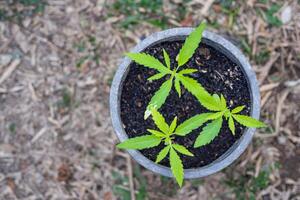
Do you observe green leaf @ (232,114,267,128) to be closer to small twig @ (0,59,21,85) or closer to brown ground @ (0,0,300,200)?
brown ground @ (0,0,300,200)

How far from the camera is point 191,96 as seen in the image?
1417 millimetres

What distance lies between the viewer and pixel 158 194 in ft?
6.08

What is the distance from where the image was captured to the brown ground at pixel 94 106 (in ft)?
6.07

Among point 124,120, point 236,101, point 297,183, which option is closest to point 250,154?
point 297,183

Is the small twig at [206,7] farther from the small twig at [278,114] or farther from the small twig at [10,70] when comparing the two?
the small twig at [10,70]

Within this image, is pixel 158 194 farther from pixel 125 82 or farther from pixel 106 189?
pixel 125 82

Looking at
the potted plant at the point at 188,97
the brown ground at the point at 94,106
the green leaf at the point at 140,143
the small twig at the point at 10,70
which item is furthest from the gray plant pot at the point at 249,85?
the small twig at the point at 10,70

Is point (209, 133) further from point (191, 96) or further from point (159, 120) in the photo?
point (191, 96)

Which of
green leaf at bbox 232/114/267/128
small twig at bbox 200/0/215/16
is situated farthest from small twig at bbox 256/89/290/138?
green leaf at bbox 232/114/267/128

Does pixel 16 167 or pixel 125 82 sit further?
pixel 16 167

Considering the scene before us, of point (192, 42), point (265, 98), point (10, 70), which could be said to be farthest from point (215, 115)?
point (10, 70)

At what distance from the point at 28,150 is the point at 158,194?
56 centimetres

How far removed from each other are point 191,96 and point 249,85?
17cm

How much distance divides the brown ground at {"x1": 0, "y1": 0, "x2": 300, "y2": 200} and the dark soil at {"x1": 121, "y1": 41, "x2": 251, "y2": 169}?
1.46 ft
